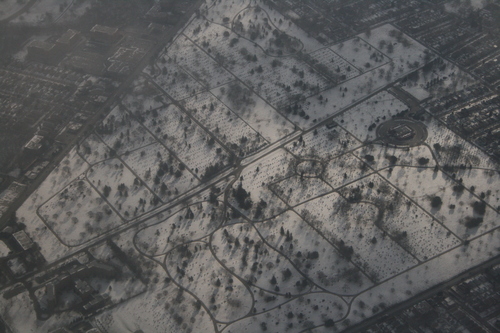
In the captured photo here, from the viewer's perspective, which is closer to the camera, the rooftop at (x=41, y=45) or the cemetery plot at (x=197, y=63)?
the cemetery plot at (x=197, y=63)

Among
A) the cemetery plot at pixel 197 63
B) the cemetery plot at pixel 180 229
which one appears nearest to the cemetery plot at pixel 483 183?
the cemetery plot at pixel 180 229

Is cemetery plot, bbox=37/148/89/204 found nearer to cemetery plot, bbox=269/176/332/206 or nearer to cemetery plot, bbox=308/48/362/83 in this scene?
cemetery plot, bbox=269/176/332/206

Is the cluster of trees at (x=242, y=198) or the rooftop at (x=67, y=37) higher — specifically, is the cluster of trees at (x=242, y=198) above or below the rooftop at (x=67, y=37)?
below

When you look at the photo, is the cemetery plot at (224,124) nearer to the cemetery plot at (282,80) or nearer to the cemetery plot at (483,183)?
the cemetery plot at (282,80)

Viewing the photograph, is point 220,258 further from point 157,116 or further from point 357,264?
point 157,116

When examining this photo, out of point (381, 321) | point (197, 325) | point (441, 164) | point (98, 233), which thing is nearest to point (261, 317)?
point (197, 325)

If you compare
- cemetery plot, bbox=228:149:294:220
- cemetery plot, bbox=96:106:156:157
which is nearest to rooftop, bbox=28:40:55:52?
cemetery plot, bbox=96:106:156:157

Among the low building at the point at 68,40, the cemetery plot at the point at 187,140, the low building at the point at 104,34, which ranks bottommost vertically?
the cemetery plot at the point at 187,140

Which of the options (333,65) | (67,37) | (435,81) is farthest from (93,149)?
(435,81)
